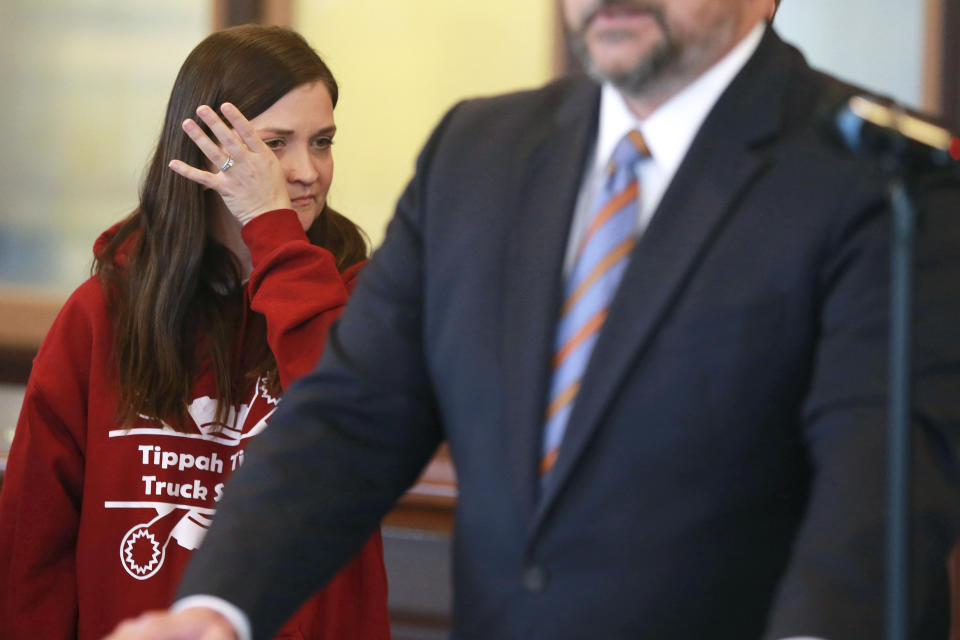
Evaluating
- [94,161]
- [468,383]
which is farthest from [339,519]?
[94,161]

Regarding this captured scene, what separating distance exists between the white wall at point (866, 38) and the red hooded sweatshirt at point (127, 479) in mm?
1611

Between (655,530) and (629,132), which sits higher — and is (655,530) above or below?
below

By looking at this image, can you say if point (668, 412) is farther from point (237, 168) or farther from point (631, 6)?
point (237, 168)

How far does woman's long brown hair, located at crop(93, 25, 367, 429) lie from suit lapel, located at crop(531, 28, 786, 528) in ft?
2.80

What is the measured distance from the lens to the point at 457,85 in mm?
3367

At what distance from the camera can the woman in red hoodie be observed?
185 cm

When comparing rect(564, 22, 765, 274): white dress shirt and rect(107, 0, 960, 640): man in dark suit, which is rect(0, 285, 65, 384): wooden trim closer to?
rect(107, 0, 960, 640): man in dark suit

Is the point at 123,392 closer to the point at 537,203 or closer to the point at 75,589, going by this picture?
the point at 75,589

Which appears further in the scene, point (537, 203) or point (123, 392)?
point (123, 392)

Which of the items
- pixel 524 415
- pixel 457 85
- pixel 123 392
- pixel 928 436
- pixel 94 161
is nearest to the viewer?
pixel 928 436

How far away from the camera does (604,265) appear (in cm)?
119

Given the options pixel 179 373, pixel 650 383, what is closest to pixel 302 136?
pixel 179 373

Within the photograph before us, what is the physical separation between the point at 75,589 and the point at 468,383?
3.15 feet

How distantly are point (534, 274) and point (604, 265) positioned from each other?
65mm
